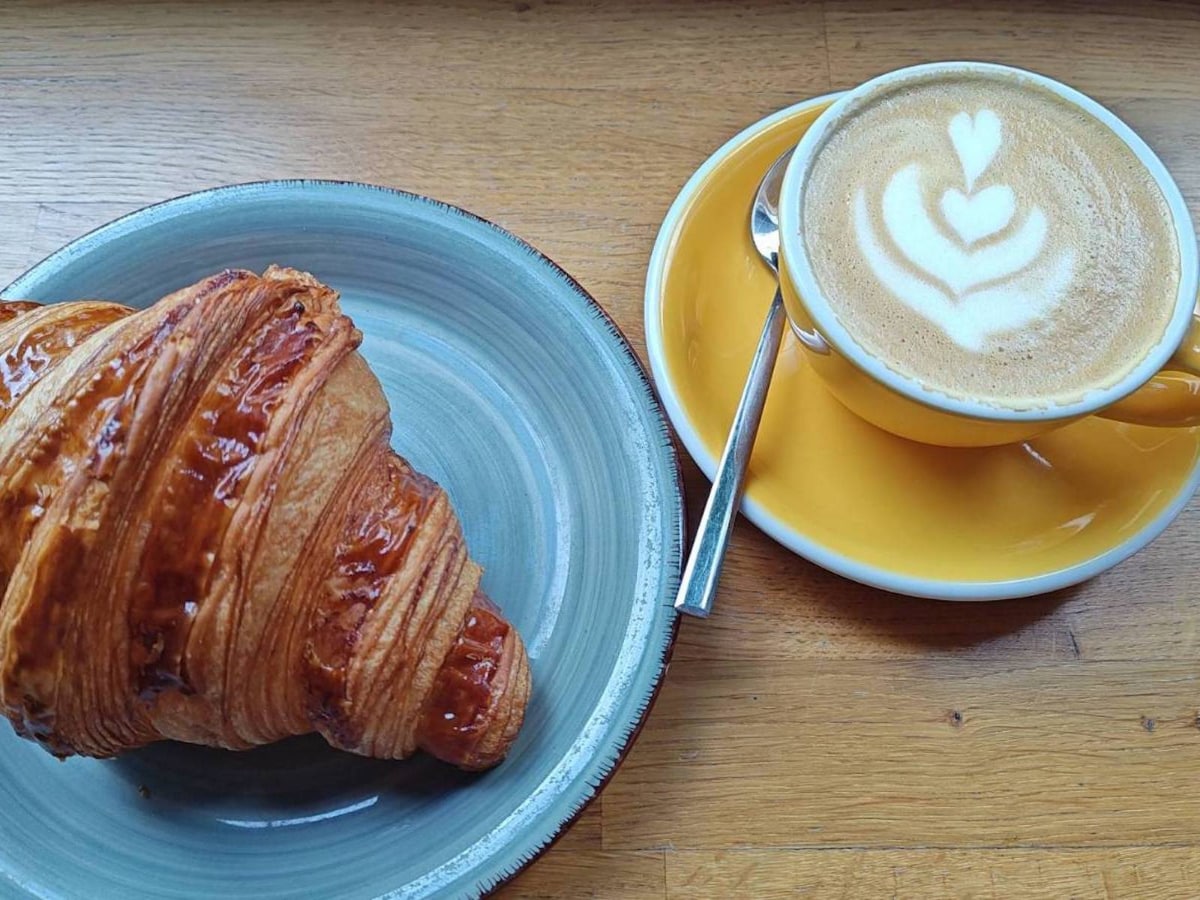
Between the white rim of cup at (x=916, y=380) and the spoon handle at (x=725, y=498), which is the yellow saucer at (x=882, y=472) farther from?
the white rim of cup at (x=916, y=380)

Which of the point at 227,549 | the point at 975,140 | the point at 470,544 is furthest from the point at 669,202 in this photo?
the point at 227,549

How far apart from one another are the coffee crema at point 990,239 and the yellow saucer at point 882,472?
0.51 ft

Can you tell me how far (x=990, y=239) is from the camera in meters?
0.98

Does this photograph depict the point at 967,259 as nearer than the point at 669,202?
Yes

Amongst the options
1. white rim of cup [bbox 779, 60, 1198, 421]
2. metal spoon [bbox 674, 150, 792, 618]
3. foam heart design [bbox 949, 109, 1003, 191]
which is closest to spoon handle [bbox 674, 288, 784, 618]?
metal spoon [bbox 674, 150, 792, 618]

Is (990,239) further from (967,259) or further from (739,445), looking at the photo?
(739,445)

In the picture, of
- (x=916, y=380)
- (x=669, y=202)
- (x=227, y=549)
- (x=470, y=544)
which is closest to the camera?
(x=227, y=549)

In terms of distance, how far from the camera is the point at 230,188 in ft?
3.55

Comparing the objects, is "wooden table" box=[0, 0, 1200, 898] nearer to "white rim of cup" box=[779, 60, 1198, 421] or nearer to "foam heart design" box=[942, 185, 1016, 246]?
"white rim of cup" box=[779, 60, 1198, 421]

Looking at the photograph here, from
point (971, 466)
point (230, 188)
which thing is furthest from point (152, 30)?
point (971, 466)

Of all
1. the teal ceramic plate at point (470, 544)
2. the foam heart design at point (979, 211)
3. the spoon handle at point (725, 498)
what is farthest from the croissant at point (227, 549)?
the foam heart design at point (979, 211)

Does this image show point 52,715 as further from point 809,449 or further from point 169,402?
point 809,449

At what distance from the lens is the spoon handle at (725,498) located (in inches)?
36.8

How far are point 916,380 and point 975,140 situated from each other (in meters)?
0.29
